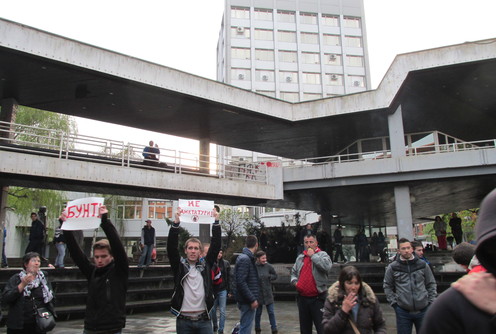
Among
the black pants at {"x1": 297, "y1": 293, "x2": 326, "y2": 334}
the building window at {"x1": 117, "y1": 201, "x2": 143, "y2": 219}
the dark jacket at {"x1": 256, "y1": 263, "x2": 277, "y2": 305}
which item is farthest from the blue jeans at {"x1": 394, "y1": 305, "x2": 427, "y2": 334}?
the building window at {"x1": 117, "y1": 201, "x2": 143, "y2": 219}

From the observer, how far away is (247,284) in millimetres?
6992

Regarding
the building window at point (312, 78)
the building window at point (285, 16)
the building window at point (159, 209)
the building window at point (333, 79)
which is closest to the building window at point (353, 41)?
the building window at point (333, 79)

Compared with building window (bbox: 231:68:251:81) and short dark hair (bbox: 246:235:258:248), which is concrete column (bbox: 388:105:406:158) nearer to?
short dark hair (bbox: 246:235:258:248)

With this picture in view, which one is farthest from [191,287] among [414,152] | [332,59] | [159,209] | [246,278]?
[332,59]

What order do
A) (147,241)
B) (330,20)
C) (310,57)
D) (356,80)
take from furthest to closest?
1. (330,20)
2. (356,80)
3. (310,57)
4. (147,241)

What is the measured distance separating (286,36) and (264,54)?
509 cm

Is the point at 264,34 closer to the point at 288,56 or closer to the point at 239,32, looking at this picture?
the point at 239,32

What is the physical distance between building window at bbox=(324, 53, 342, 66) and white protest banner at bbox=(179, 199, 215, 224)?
60.2 m

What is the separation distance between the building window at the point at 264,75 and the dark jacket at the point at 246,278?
5330cm

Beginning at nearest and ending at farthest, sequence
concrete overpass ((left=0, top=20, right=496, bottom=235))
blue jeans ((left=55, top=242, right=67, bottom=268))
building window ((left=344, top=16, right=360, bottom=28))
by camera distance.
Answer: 1. blue jeans ((left=55, top=242, right=67, bottom=268))
2. concrete overpass ((left=0, top=20, right=496, bottom=235))
3. building window ((left=344, top=16, right=360, bottom=28))

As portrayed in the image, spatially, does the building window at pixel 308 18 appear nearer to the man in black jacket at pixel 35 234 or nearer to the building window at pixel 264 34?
the building window at pixel 264 34

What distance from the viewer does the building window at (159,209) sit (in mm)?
47188

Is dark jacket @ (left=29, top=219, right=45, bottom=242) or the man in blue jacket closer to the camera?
the man in blue jacket

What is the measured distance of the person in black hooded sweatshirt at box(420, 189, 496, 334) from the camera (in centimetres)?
124
